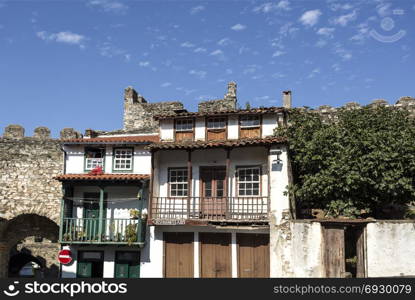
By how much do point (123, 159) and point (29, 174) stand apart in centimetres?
730

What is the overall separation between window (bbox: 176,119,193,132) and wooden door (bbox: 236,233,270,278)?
5548 millimetres

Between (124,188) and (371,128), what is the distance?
12006mm

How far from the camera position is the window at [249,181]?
2095 centimetres

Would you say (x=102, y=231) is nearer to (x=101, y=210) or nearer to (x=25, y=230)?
(x=101, y=210)

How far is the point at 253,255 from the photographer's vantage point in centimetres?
2044

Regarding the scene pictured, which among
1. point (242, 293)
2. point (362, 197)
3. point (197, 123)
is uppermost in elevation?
point (197, 123)

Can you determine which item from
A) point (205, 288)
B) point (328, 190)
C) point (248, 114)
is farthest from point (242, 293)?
point (248, 114)

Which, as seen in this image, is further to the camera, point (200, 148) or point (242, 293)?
point (200, 148)

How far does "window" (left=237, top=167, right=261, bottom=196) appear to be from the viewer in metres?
21.0

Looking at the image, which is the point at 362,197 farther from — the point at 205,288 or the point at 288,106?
the point at 205,288

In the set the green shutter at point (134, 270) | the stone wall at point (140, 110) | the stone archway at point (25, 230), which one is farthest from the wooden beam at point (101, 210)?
the stone wall at point (140, 110)

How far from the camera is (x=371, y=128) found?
67.3 feet

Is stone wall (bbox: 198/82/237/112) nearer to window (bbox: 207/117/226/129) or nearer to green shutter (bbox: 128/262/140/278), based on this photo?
window (bbox: 207/117/226/129)

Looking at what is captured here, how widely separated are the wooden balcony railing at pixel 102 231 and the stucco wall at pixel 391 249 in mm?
10047
